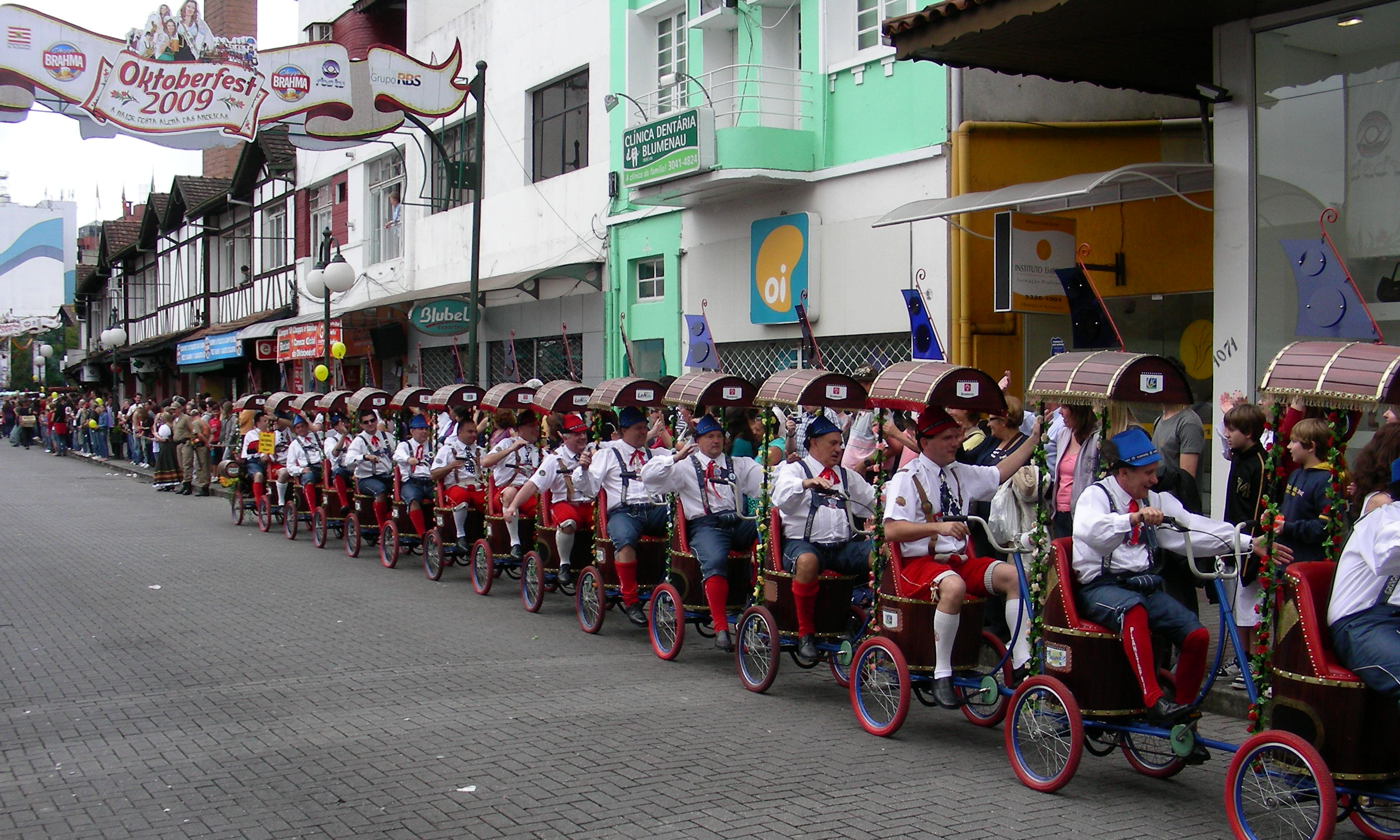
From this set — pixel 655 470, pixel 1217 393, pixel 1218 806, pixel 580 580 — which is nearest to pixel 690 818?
pixel 1218 806

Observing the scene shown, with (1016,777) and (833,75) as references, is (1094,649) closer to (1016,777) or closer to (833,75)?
(1016,777)

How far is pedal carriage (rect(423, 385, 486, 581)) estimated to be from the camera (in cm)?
1366

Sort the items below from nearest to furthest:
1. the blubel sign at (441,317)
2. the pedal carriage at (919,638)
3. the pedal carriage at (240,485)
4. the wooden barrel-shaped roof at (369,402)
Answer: the pedal carriage at (919,638) → the wooden barrel-shaped roof at (369,402) → the pedal carriage at (240,485) → the blubel sign at (441,317)

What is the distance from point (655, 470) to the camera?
980 cm

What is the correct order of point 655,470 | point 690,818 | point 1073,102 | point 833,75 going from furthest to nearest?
A: point 833,75, point 1073,102, point 655,470, point 690,818

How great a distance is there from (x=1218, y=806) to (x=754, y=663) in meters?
3.27

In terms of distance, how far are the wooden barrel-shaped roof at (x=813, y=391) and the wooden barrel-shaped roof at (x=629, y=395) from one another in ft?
7.07

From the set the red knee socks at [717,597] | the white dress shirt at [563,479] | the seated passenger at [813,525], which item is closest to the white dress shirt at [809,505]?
the seated passenger at [813,525]

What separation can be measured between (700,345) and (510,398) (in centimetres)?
547

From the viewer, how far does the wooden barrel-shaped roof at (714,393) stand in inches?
373

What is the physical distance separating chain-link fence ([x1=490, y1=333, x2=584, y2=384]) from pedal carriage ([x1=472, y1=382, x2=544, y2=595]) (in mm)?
8918

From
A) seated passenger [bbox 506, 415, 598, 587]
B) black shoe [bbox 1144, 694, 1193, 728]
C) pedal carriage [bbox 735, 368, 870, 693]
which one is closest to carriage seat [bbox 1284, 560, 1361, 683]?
black shoe [bbox 1144, 694, 1193, 728]

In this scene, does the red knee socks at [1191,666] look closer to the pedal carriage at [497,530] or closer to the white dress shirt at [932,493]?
the white dress shirt at [932,493]

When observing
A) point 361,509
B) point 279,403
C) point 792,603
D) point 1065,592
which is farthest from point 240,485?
point 1065,592
